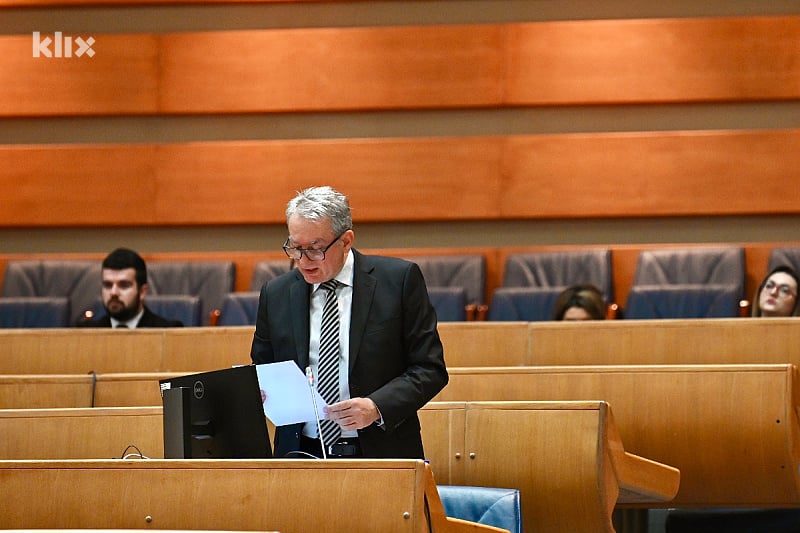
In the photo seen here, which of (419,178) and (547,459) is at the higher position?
(419,178)

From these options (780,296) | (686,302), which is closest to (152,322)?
(686,302)

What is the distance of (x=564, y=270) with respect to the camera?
11.6 feet

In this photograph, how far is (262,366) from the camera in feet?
4.76

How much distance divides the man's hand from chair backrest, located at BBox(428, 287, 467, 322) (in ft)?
6.12

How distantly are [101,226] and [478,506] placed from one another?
8.54ft

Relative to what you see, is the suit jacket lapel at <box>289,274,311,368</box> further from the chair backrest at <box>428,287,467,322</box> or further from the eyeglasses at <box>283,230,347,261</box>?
the chair backrest at <box>428,287,467,322</box>

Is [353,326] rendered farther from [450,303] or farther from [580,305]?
[450,303]

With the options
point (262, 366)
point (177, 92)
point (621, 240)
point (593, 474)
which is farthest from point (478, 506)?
point (177, 92)

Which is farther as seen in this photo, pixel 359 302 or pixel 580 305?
pixel 580 305

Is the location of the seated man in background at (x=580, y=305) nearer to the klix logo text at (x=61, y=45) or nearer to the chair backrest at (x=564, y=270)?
the chair backrest at (x=564, y=270)

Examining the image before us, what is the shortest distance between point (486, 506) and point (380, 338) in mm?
285

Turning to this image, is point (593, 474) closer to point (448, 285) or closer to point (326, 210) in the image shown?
point (326, 210)

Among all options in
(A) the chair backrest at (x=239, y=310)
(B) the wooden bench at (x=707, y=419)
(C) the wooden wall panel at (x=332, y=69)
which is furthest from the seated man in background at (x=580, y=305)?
(C) the wooden wall panel at (x=332, y=69)

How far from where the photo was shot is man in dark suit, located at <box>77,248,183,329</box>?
298cm
